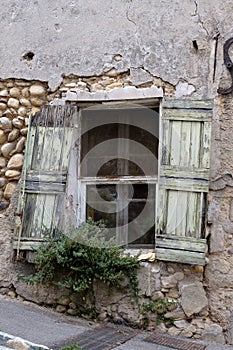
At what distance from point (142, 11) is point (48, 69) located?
109 cm

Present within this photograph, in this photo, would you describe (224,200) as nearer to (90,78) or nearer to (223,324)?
(223,324)

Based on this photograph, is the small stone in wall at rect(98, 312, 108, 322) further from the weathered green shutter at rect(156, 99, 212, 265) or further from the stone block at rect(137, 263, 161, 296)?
the weathered green shutter at rect(156, 99, 212, 265)

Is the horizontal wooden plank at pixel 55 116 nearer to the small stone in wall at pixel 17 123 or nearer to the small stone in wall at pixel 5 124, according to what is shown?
the small stone in wall at pixel 17 123

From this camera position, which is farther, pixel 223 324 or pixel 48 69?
pixel 48 69

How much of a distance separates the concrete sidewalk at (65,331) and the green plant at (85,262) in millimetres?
281

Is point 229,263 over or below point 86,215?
below

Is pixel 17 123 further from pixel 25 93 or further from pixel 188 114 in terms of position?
pixel 188 114

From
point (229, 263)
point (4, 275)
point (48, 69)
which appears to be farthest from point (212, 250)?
point (48, 69)

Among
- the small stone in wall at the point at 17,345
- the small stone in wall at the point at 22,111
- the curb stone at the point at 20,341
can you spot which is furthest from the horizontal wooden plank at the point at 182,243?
the small stone in wall at the point at 22,111

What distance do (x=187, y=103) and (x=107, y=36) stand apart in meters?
1.07

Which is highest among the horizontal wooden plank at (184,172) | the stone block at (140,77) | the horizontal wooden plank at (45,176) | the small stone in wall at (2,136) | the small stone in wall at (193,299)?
the stone block at (140,77)

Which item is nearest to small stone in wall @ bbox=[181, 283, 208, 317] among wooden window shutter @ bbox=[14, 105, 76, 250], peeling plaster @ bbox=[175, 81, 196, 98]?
wooden window shutter @ bbox=[14, 105, 76, 250]

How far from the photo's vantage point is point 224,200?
440 cm

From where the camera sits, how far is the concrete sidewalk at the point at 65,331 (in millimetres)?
3736
